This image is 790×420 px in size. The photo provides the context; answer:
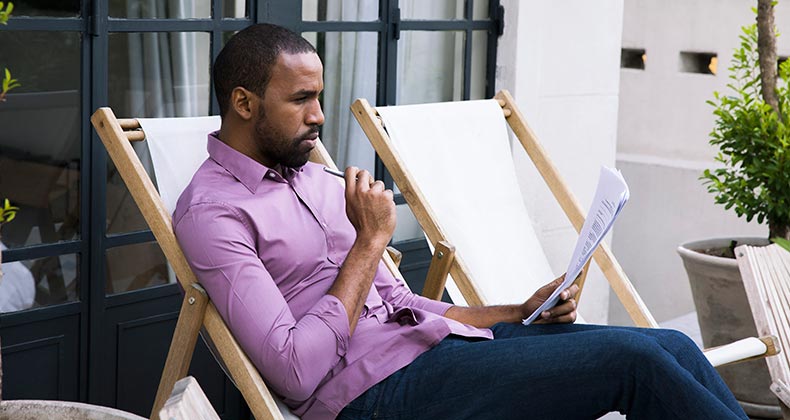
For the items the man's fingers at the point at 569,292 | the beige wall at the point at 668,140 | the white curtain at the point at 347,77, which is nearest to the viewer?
the man's fingers at the point at 569,292

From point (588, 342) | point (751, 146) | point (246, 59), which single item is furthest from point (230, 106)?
point (751, 146)

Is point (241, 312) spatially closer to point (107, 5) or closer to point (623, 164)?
point (107, 5)

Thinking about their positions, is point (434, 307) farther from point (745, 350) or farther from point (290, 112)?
point (745, 350)

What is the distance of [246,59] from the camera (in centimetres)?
261

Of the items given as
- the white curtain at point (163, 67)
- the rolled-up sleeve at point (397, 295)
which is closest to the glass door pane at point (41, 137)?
the white curtain at point (163, 67)

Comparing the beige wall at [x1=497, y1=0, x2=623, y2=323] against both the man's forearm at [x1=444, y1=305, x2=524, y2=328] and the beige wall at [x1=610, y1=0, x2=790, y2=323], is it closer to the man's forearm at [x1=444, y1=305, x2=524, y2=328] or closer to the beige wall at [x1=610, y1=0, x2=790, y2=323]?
the man's forearm at [x1=444, y1=305, x2=524, y2=328]

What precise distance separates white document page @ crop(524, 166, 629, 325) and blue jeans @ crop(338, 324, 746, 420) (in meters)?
0.17

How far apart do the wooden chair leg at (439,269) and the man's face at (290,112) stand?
0.63 metres

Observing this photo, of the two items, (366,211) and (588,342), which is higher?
(366,211)

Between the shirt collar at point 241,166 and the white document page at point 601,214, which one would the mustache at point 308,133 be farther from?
the white document page at point 601,214

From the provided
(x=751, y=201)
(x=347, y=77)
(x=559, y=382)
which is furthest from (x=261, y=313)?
(x=751, y=201)

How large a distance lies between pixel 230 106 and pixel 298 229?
0.32 metres

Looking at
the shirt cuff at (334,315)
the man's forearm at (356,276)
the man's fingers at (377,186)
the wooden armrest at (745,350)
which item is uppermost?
the man's fingers at (377,186)

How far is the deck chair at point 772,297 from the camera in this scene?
3.04 m
